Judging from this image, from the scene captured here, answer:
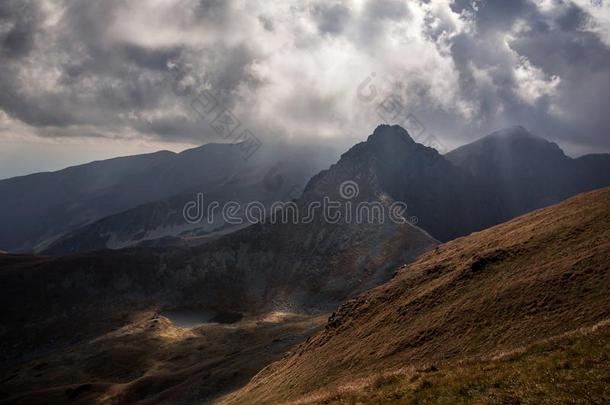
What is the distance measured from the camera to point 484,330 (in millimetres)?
32625

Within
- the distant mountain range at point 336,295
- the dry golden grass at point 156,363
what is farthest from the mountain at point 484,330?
the dry golden grass at point 156,363

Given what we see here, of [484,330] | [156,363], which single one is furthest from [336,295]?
[484,330]

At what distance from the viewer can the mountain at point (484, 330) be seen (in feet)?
74.1

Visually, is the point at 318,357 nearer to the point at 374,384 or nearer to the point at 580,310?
the point at 374,384

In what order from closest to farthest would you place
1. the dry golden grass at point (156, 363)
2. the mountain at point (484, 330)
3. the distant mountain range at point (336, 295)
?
the mountain at point (484, 330) → the distant mountain range at point (336, 295) → the dry golden grass at point (156, 363)

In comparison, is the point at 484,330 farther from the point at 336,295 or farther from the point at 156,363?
the point at 336,295

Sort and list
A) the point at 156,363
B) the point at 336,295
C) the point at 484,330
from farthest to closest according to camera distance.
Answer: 1. the point at 336,295
2. the point at 156,363
3. the point at 484,330

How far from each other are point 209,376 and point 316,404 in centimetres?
4880

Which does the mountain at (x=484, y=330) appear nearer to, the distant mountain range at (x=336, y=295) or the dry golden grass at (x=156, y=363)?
the distant mountain range at (x=336, y=295)

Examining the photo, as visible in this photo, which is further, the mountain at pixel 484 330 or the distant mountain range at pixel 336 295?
the distant mountain range at pixel 336 295

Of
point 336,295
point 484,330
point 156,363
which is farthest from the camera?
point 336,295

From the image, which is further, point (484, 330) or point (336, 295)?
point (336, 295)

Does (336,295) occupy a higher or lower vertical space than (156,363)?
higher

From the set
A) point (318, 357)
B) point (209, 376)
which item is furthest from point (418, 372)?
point (209, 376)
